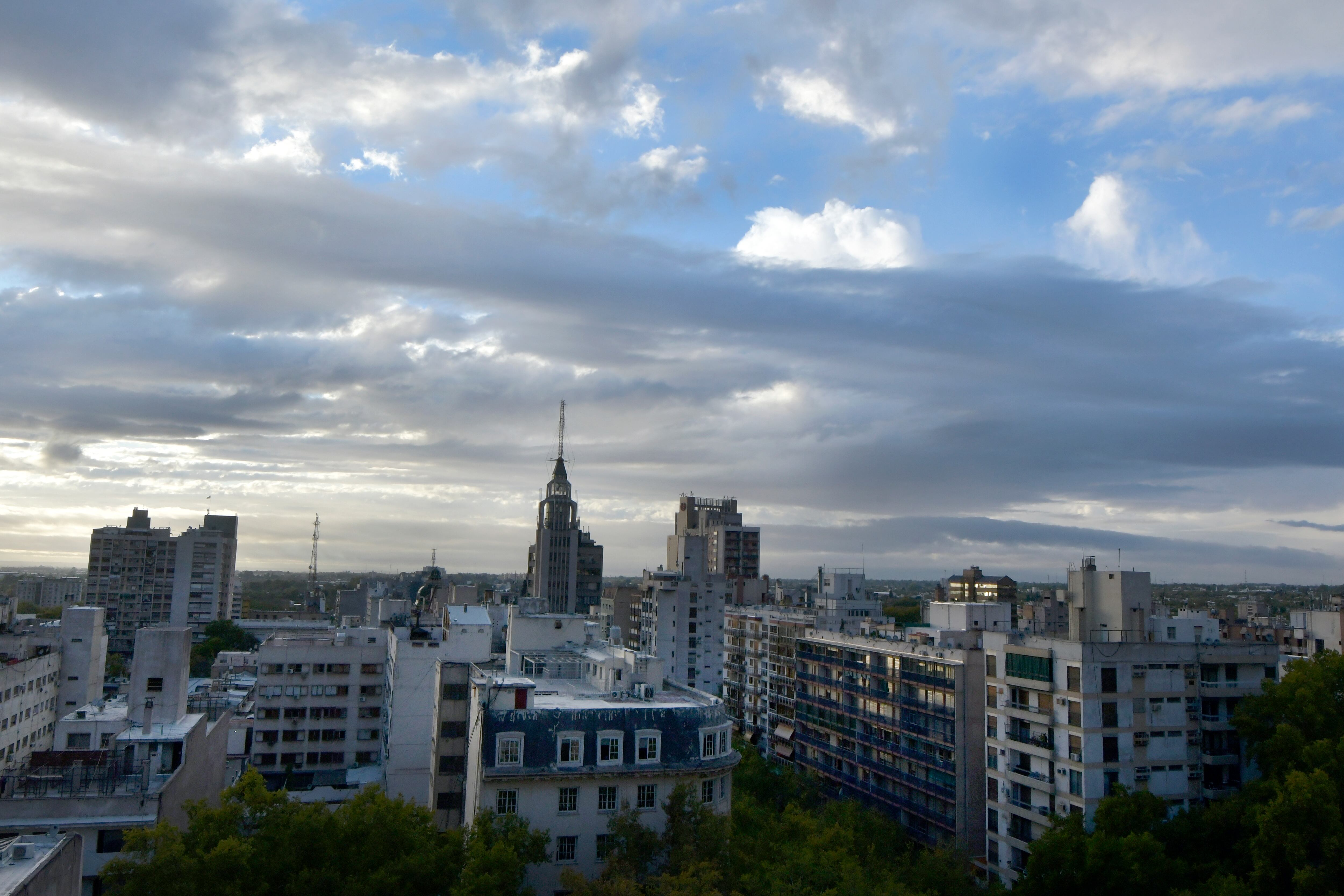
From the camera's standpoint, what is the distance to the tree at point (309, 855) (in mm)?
33719

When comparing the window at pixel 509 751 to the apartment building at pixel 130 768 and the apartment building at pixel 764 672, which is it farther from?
the apartment building at pixel 764 672

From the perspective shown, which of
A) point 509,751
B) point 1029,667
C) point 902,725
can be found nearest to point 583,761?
point 509,751

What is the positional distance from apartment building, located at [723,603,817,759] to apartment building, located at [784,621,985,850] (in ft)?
35.1

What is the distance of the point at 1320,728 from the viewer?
50.9 m

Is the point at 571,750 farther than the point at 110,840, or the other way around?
the point at 571,750

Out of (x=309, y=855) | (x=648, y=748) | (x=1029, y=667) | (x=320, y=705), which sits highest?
(x=1029, y=667)

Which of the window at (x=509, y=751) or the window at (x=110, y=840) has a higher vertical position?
the window at (x=509, y=751)

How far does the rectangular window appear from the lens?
58844 millimetres

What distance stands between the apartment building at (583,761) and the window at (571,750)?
4 cm

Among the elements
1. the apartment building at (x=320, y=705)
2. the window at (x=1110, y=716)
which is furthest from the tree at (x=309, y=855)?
the apartment building at (x=320, y=705)

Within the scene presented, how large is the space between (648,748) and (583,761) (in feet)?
11.8

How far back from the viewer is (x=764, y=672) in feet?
379

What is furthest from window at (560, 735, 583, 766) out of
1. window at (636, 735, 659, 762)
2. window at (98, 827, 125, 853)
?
window at (98, 827, 125, 853)

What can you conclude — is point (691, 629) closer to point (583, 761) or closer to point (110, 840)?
point (583, 761)
